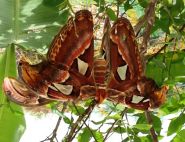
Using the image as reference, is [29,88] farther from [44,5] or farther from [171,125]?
[171,125]

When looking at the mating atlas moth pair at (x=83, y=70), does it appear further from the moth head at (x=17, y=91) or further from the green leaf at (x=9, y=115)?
the green leaf at (x=9, y=115)

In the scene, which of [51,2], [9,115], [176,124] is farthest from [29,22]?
[176,124]

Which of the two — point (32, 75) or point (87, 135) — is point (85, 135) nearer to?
point (87, 135)

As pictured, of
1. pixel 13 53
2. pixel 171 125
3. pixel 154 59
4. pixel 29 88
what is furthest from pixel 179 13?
pixel 29 88

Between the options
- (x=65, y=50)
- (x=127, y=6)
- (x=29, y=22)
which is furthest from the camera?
(x=127, y=6)

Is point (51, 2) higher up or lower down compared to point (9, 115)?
higher up

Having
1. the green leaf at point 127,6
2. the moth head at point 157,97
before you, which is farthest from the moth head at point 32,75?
the green leaf at point 127,6

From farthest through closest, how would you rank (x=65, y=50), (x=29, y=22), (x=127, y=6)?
1. (x=127, y=6)
2. (x=29, y=22)
3. (x=65, y=50)
